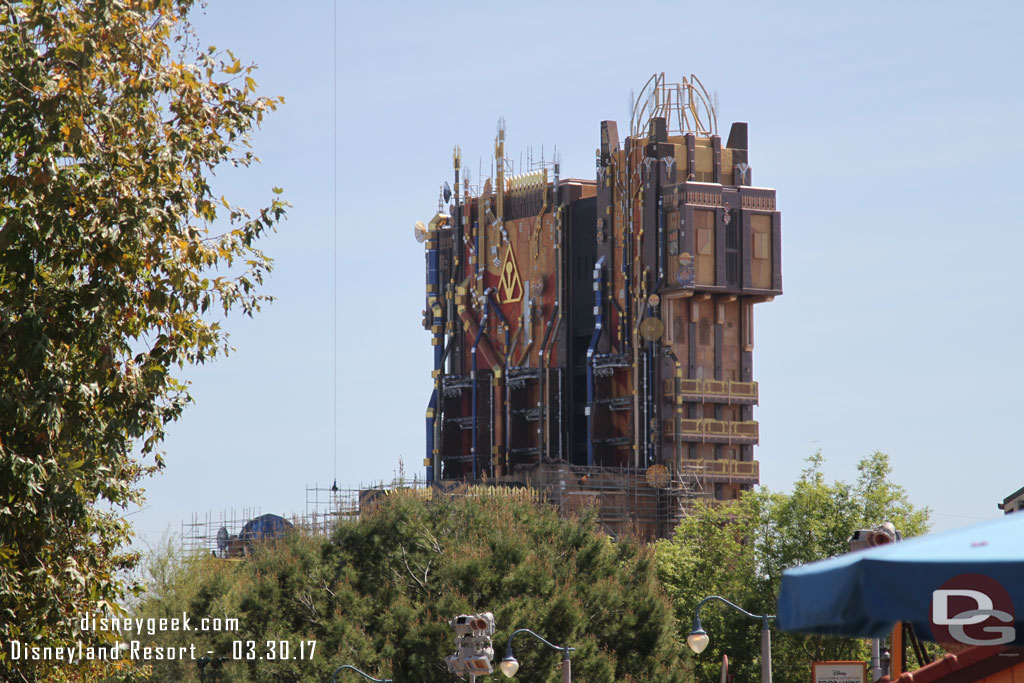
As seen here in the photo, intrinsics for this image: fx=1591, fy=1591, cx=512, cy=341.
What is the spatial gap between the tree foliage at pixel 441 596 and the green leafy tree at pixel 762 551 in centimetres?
631

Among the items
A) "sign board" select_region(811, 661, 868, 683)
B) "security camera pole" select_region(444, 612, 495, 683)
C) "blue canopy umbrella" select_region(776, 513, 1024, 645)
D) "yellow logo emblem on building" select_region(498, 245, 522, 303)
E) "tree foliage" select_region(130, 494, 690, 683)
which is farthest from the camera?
"yellow logo emblem on building" select_region(498, 245, 522, 303)

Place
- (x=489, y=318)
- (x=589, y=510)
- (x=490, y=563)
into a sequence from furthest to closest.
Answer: (x=489, y=318) → (x=589, y=510) → (x=490, y=563)

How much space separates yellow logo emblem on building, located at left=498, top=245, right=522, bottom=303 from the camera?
105 metres

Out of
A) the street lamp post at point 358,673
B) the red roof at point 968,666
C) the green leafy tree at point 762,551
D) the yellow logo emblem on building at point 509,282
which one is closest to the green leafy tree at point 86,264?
the red roof at point 968,666

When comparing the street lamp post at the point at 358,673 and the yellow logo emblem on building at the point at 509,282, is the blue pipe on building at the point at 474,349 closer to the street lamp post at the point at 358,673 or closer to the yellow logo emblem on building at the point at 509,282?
the yellow logo emblem on building at the point at 509,282

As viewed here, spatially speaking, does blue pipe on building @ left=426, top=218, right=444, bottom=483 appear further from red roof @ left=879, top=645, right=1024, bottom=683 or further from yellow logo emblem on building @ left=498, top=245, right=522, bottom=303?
red roof @ left=879, top=645, right=1024, bottom=683

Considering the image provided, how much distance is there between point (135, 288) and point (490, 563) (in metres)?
36.4

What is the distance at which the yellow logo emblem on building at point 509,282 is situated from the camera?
10475 centimetres

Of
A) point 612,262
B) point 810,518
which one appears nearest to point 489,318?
point 612,262

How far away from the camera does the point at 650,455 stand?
94.8 m

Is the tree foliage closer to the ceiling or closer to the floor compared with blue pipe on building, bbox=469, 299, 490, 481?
closer to the floor

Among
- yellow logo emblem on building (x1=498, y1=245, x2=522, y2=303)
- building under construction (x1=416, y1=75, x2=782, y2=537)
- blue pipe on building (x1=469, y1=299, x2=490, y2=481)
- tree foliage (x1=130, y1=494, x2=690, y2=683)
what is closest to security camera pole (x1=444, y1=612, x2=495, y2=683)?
tree foliage (x1=130, y1=494, x2=690, y2=683)

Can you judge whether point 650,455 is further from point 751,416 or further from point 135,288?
point 135,288

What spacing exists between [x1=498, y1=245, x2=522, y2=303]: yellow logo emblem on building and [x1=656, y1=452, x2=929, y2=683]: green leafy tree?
87.9 ft
